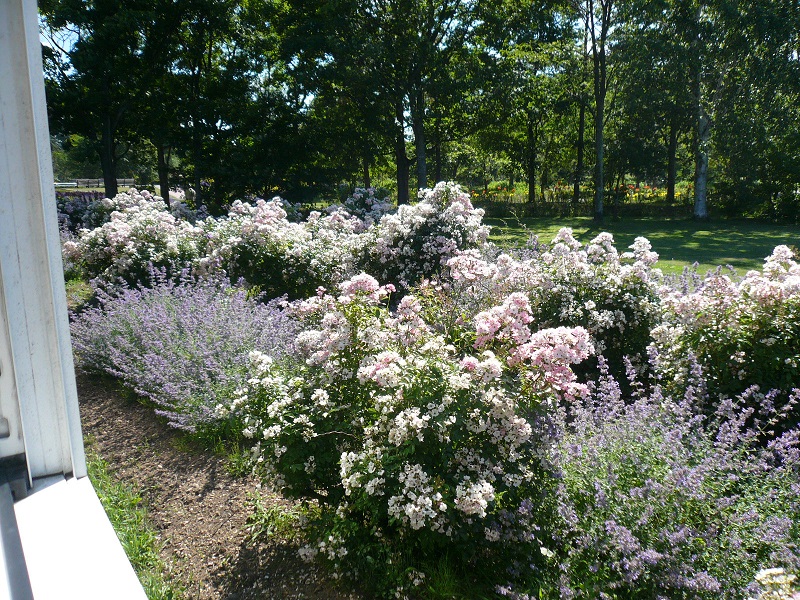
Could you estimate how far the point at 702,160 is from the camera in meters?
19.8

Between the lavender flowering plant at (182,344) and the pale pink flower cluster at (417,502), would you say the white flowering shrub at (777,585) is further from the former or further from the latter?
the lavender flowering plant at (182,344)

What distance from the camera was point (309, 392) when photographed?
289 cm

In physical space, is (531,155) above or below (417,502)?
above

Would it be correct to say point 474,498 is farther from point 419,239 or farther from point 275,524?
point 419,239

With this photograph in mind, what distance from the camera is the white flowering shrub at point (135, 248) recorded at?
7.15 metres

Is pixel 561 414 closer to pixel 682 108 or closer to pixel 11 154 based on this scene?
pixel 11 154

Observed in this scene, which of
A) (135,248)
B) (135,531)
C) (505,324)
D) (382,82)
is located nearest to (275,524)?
(135,531)

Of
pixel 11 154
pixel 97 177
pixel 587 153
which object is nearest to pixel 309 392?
pixel 11 154

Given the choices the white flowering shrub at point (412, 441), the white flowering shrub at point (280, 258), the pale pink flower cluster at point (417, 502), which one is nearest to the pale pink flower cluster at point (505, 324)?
the white flowering shrub at point (412, 441)

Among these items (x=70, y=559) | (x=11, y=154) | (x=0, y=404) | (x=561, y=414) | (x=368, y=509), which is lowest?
(x=368, y=509)

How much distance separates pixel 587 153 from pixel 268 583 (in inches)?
1149

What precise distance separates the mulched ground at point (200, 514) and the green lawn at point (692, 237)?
5.63 metres

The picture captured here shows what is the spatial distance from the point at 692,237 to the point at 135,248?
14.2 m

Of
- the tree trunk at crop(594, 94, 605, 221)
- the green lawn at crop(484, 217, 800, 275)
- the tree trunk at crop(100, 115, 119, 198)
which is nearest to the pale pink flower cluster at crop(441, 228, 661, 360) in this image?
the green lawn at crop(484, 217, 800, 275)
